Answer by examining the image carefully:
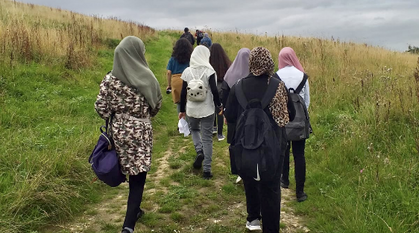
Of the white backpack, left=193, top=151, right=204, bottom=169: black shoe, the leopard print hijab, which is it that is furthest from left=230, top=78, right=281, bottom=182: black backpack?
left=193, top=151, right=204, bottom=169: black shoe

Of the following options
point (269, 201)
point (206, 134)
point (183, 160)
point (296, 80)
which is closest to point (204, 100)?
point (206, 134)

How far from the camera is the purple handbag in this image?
322cm

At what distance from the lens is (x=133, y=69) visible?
11.0ft

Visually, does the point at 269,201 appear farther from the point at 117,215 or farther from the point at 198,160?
the point at 198,160

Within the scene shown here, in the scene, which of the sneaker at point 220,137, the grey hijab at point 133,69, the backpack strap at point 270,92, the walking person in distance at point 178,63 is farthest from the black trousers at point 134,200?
the sneaker at point 220,137

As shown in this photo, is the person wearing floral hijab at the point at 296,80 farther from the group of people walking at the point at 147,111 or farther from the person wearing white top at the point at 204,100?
the person wearing white top at the point at 204,100

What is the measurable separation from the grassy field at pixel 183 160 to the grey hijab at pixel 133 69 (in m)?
1.54

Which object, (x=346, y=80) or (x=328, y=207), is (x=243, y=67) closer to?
(x=328, y=207)

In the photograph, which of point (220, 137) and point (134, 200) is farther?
point (220, 137)

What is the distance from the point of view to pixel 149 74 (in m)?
3.45

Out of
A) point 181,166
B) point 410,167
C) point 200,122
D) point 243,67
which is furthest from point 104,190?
point 410,167

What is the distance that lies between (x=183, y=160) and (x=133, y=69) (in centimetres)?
277

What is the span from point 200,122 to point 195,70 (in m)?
0.81

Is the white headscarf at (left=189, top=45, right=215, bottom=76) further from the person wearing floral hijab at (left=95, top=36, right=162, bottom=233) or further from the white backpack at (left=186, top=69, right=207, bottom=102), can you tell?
the person wearing floral hijab at (left=95, top=36, right=162, bottom=233)
